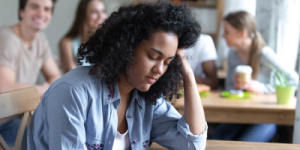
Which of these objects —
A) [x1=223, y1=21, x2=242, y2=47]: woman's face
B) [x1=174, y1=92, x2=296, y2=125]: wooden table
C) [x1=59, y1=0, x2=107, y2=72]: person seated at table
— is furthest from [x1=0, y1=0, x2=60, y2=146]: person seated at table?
[x1=223, y1=21, x2=242, y2=47]: woman's face

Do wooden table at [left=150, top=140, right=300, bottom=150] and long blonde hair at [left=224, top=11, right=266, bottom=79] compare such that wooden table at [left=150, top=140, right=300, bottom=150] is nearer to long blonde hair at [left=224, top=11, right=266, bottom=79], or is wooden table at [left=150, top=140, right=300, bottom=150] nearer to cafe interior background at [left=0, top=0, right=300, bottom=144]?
cafe interior background at [left=0, top=0, right=300, bottom=144]

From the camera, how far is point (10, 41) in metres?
2.18

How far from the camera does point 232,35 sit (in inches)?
94.1

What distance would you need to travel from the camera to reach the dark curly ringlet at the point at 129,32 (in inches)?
36.5

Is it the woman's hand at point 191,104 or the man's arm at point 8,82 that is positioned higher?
the woman's hand at point 191,104

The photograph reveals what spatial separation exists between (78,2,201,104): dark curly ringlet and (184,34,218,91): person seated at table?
1.35 m

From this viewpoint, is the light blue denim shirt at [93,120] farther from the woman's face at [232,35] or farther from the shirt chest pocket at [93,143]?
the woman's face at [232,35]

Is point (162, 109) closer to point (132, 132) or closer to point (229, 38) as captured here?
point (132, 132)

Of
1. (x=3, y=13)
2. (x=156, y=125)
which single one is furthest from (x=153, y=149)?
(x=3, y=13)

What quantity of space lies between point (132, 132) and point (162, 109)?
0.15 m

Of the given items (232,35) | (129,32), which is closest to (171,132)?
(129,32)

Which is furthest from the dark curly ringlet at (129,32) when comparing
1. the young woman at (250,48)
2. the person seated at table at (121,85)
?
the young woman at (250,48)

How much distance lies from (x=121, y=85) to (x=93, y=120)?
0.17m

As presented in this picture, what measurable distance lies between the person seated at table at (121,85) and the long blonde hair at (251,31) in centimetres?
139
